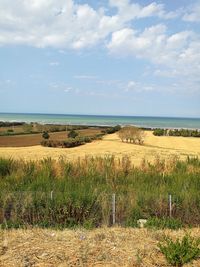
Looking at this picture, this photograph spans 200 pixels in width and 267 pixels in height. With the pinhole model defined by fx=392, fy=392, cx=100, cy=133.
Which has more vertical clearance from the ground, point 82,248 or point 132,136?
point 82,248

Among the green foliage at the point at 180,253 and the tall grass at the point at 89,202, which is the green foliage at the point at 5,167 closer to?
the tall grass at the point at 89,202

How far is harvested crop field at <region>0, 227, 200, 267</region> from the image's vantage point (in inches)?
208

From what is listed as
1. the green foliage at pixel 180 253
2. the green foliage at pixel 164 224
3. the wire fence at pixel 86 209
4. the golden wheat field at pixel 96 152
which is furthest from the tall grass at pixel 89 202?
the golden wheat field at pixel 96 152

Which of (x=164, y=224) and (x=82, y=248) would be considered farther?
(x=164, y=224)

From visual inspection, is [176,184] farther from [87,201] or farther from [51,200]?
[51,200]

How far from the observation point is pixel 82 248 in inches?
229

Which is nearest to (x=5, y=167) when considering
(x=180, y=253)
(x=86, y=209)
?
(x=86, y=209)

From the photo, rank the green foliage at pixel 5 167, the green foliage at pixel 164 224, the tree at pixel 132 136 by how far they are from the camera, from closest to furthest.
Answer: the green foliage at pixel 164 224 < the green foliage at pixel 5 167 < the tree at pixel 132 136

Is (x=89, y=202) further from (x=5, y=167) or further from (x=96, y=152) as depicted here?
(x=96, y=152)

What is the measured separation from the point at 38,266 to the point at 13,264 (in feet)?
1.08

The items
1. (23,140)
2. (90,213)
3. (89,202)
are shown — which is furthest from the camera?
(23,140)

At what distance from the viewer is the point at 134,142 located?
159ft

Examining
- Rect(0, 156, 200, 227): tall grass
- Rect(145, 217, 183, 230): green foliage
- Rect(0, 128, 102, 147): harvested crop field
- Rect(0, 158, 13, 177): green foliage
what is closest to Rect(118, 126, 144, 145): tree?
Rect(0, 128, 102, 147): harvested crop field

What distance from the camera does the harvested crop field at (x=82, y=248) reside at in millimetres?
5281
